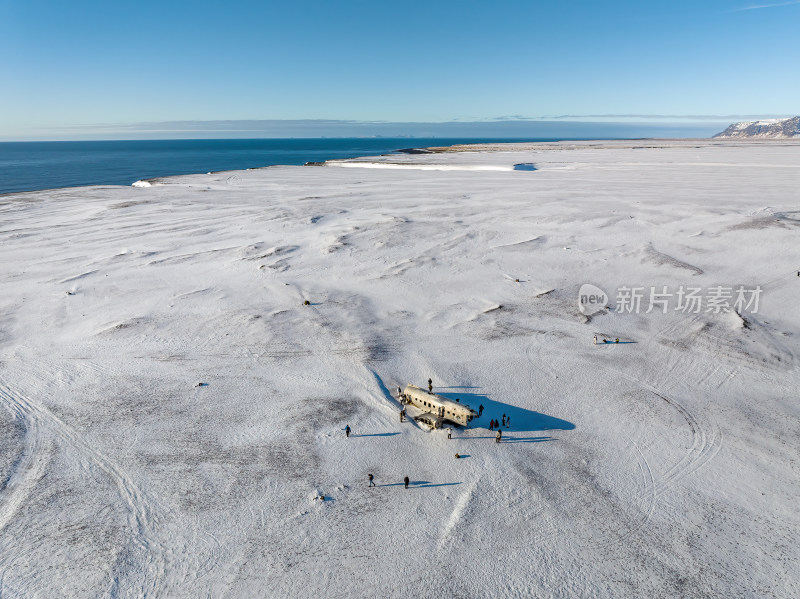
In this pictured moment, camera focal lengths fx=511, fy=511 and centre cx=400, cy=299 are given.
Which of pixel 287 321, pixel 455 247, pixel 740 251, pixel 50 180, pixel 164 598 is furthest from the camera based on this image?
pixel 50 180

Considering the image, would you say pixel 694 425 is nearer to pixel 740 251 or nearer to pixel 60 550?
pixel 60 550

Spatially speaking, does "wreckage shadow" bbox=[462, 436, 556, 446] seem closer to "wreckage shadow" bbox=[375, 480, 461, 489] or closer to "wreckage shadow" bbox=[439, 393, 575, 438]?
"wreckage shadow" bbox=[439, 393, 575, 438]

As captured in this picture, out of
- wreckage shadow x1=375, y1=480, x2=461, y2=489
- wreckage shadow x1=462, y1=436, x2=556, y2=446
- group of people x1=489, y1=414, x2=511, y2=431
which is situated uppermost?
group of people x1=489, y1=414, x2=511, y2=431

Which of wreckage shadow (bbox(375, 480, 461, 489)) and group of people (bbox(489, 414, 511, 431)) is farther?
group of people (bbox(489, 414, 511, 431))

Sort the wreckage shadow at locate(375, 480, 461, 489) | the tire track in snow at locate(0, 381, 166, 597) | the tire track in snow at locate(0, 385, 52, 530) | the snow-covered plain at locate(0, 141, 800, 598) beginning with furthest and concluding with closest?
1. the wreckage shadow at locate(375, 480, 461, 489)
2. the tire track in snow at locate(0, 385, 52, 530)
3. the snow-covered plain at locate(0, 141, 800, 598)
4. the tire track in snow at locate(0, 381, 166, 597)

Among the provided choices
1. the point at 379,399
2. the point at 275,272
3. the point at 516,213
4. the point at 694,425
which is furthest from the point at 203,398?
the point at 516,213

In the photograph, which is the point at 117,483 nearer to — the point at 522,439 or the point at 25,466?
the point at 25,466

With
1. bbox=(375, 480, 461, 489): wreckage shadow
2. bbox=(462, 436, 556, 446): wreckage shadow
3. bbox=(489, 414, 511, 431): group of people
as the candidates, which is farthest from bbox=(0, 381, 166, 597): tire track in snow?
bbox=(489, 414, 511, 431): group of people
